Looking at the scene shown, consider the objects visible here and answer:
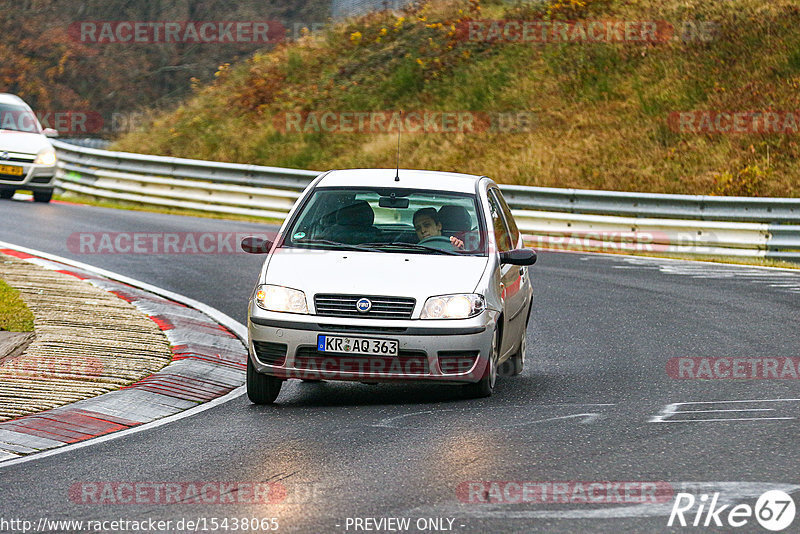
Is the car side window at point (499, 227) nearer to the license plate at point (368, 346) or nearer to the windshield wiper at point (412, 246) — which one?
the windshield wiper at point (412, 246)

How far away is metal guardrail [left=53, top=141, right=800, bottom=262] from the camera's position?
19.5 meters

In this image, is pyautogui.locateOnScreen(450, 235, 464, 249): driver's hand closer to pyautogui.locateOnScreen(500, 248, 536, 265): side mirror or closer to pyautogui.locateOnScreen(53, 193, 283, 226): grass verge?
pyautogui.locateOnScreen(500, 248, 536, 265): side mirror

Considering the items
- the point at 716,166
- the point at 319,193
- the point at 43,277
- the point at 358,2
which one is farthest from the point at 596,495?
the point at 358,2

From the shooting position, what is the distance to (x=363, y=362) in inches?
327

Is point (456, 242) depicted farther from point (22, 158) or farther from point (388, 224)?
point (22, 158)

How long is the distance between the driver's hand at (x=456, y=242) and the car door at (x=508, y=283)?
33 centimetres

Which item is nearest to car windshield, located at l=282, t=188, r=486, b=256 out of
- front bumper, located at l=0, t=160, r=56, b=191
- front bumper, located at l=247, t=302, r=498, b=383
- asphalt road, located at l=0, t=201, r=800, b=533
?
front bumper, located at l=247, t=302, r=498, b=383

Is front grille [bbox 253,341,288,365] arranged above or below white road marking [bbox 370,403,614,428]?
above

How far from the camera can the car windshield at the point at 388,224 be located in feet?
29.9

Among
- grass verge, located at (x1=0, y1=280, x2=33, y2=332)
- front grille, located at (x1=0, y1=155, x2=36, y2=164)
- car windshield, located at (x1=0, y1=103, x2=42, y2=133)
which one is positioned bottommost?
grass verge, located at (x1=0, y1=280, x2=33, y2=332)

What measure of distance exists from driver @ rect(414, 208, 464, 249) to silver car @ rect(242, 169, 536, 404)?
11 millimetres

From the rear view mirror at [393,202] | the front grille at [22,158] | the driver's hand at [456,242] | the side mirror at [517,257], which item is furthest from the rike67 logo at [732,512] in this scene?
the front grille at [22,158]

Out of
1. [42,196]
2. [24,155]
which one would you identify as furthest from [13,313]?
[42,196]

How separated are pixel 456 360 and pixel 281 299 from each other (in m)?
1.29
